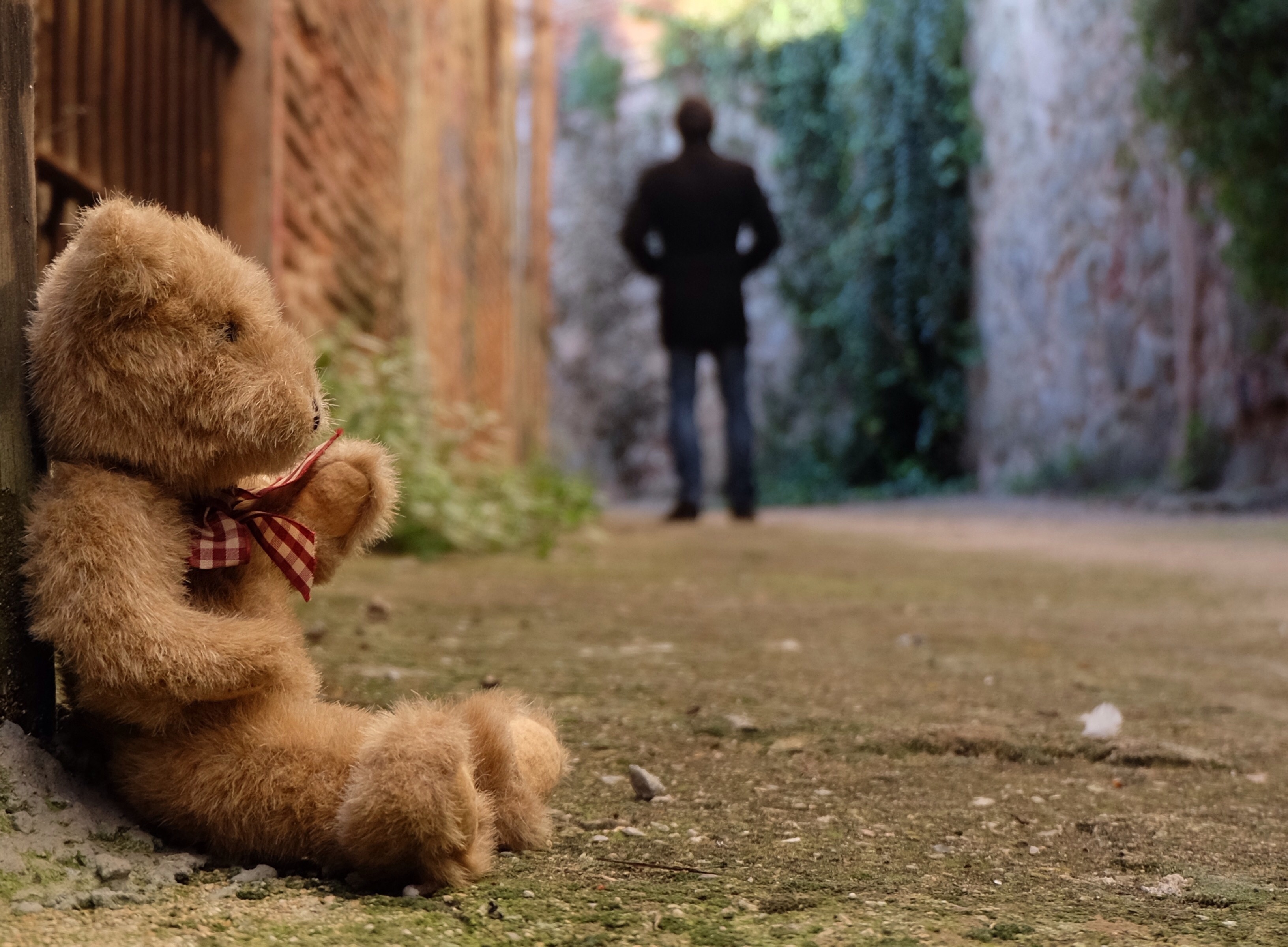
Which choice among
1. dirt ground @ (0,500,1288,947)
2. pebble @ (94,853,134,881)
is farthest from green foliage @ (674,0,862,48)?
pebble @ (94,853,134,881)

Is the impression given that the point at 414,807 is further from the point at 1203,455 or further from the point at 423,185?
the point at 1203,455

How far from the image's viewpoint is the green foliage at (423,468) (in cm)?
329

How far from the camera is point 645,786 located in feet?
3.69

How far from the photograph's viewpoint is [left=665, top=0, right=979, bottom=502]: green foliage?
10211mm

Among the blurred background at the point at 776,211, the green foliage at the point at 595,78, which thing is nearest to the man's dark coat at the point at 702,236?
the blurred background at the point at 776,211

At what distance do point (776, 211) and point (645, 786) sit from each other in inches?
442

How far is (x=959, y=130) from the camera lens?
33.3 ft

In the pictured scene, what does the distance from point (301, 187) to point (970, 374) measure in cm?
816

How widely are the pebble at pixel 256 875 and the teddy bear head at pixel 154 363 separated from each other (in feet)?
0.99

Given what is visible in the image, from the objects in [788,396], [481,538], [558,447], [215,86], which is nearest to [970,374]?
[788,396]

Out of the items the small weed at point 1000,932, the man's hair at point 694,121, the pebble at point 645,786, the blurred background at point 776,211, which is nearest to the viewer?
the small weed at point 1000,932

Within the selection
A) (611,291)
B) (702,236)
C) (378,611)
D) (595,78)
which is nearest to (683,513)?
(702,236)

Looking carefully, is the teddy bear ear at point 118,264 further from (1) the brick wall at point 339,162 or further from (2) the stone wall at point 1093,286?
(2) the stone wall at point 1093,286

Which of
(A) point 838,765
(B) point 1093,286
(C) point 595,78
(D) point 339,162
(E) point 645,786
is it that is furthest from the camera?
(C) point 595,78
